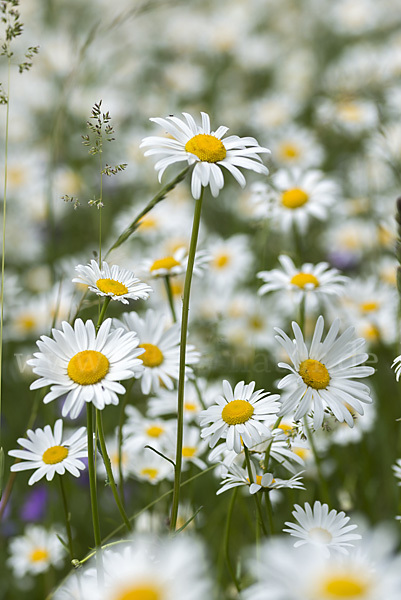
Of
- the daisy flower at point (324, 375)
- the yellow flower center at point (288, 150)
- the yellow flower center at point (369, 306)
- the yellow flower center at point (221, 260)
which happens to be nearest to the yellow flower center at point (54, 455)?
the daisy flower at point (324, 375)

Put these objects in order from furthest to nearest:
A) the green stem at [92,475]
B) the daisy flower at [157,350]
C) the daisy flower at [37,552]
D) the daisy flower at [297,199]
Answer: the daisy flower at [297,199], the daisy flower at [37,552], the daisy flower at [157,350], the green stem at [92,475]

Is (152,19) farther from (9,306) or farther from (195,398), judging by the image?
(195,398)

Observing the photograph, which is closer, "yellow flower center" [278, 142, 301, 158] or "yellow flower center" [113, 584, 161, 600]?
"yellow flower center" [113, 584, 161, 600]

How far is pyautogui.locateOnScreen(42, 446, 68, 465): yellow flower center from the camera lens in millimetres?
813

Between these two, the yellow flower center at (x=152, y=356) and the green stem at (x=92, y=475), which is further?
the yellow flower center at (x=152, y=356)

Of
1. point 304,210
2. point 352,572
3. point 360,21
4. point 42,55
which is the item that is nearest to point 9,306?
point 304,210

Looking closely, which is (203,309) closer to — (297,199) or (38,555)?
(297,199)

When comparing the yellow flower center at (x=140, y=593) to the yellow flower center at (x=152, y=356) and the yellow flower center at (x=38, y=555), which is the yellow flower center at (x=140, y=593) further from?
the yellow flower center at (x=38, y=555)

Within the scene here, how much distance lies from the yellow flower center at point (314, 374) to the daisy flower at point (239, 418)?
41mm

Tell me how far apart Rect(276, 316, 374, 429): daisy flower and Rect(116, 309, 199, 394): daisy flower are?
201mm

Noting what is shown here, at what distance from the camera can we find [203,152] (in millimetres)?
769

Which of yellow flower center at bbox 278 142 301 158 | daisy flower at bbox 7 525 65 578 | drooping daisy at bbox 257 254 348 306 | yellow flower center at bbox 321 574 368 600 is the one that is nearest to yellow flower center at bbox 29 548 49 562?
daisy flower at bbox 7 525 65 578

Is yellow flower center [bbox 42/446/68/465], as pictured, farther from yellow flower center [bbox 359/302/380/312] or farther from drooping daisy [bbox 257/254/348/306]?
yellow flower center [bbox 359/302/380/312]

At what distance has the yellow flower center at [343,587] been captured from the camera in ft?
1.36
